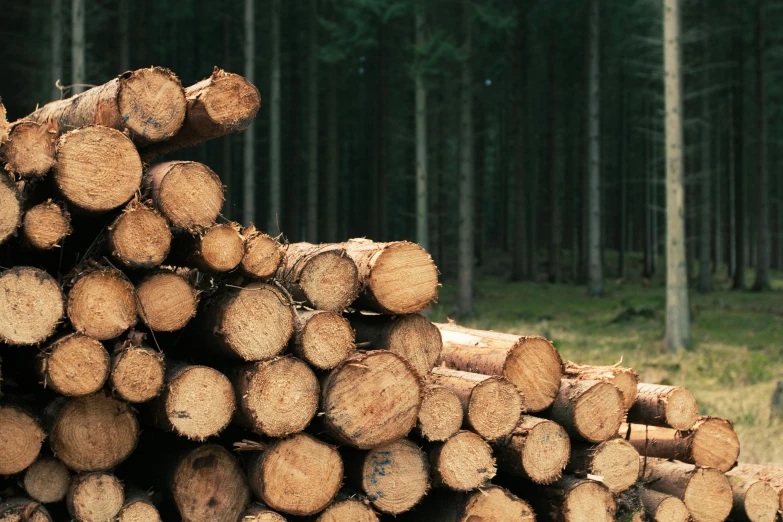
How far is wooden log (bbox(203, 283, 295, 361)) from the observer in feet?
14.0

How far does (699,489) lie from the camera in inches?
214

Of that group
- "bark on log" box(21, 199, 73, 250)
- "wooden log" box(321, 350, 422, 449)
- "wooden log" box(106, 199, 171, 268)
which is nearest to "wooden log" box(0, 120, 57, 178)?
"bark on log" box(21, 199, 73, 250)

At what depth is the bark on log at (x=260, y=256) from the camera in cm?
444

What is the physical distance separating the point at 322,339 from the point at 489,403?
1.15 m

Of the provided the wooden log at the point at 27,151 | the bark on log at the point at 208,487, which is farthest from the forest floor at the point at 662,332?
the wooden log at the point at 27,151

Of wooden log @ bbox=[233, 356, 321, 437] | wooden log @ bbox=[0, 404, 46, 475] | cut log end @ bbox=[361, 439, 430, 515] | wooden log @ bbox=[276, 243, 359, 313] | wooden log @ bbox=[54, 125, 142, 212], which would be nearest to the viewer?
wooden log @ bbox=[0, 404, 46, 475]

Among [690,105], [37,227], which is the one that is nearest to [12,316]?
[37,227]

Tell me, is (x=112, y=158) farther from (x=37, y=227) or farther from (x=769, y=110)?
(x=769, y=110)

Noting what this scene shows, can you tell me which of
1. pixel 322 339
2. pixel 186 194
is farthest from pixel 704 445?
pixel 186 194

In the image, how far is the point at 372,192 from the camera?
33875 millimetres

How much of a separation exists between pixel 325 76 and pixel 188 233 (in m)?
28.7

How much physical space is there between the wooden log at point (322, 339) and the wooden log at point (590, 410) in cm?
159

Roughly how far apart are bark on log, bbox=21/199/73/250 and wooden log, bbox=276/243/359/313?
4.38 ft

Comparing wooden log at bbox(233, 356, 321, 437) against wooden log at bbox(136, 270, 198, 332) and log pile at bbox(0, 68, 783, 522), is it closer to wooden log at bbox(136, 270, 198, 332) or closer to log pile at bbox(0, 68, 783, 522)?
log pile at bbox(0, 68, 783, 522)
